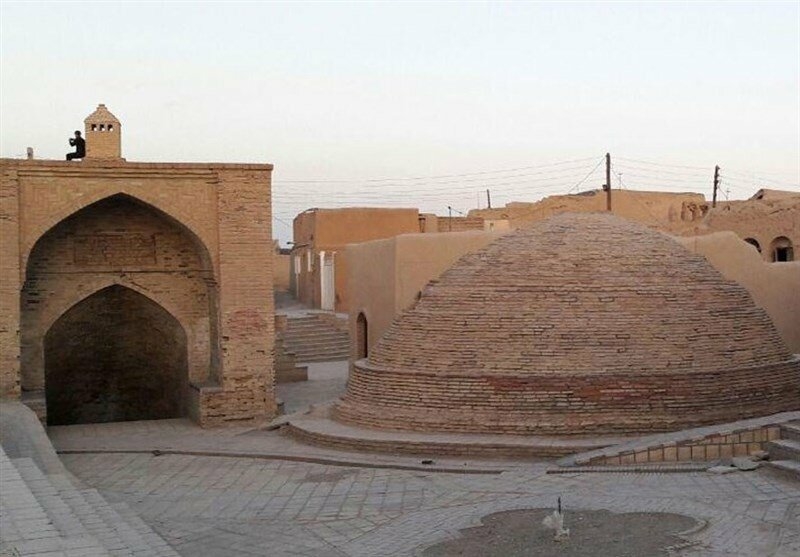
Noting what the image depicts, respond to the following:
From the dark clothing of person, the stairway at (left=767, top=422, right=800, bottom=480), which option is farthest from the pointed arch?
the stairway at (left=767, top=422, right=800, bottom=480)

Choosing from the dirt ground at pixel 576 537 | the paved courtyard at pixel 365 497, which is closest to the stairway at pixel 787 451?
the paved courtyard at pixel 365 497

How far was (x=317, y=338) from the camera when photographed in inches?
1045

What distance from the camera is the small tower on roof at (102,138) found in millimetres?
16516

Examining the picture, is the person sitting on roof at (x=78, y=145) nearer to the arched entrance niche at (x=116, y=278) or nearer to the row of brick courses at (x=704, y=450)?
the arched entrance niche at (x=116, y=278)

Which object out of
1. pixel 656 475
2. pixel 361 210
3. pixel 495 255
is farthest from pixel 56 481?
pixel 361 210

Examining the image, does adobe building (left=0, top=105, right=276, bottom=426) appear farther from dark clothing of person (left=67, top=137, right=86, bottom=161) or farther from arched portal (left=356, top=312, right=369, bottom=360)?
arched portal (left=356, top=312, right=369, bottom=360)

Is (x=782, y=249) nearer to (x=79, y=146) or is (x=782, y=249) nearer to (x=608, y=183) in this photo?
(x=608, y=183)

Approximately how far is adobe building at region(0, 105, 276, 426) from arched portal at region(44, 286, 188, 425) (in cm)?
2

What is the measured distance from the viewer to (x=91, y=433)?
1506 centimetres

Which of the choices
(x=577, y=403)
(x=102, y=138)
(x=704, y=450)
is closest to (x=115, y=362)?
(x=102, y=138)

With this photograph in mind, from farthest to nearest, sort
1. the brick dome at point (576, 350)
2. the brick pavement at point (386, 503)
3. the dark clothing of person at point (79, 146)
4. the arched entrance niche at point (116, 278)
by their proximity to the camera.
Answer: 1. the dark clothing of person at point (79, 146)
2. the arched entrance niche at point (116, 278)
3. the brick dome at point (576, 350)
4. the brick pavement at point (386, 503)

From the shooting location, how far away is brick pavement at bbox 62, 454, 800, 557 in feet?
27.3

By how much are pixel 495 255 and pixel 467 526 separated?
611 cm

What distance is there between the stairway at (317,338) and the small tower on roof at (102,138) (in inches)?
361
